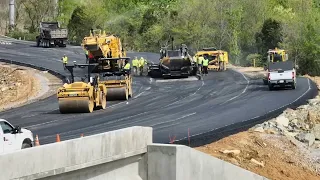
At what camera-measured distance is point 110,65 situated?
41.1 meters

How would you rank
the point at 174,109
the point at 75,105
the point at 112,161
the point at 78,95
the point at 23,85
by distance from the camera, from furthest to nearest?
the point at 23,85
the point at 174,109
the point at 75,105
the point at 78,95
the point at 112,161

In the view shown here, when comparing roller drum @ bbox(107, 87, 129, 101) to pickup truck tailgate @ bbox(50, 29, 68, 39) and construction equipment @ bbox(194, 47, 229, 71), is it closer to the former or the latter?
construction equipment @ bbox(194, 47, 229, 71)

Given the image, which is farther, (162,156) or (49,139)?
(49,139)

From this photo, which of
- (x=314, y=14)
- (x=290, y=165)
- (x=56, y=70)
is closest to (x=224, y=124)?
(x=290, y=165)

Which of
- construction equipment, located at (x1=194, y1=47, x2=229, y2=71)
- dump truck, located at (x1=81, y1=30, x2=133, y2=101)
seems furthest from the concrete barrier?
construction equipment, located at (x1=194, y1=47, x2=229, y2=71)

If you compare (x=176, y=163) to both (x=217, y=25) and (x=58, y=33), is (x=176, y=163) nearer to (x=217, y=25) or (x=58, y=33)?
(x=58, y=33)

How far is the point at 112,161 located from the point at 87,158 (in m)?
0.93

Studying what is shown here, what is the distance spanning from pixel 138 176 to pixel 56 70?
41890 millimetres

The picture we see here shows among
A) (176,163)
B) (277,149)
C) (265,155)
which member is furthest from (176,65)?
(176,163)

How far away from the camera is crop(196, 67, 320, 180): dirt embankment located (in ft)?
70.6

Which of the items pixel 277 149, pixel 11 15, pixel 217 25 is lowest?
pixel 277 149

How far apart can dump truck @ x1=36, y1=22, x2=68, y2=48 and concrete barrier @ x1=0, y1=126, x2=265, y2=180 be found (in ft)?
206

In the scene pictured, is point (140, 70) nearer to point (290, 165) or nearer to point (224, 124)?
point (224, 124)

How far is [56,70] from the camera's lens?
183 feet
